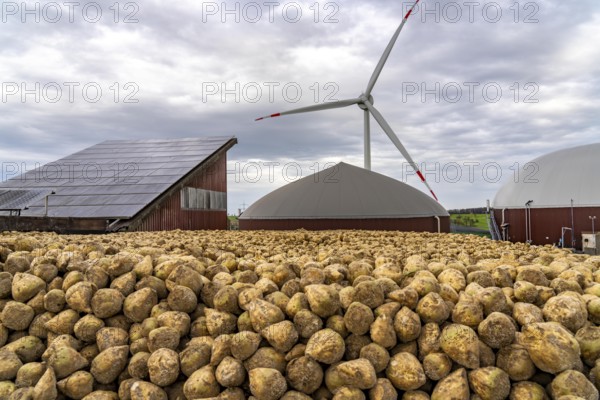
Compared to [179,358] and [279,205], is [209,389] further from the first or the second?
[279,205]

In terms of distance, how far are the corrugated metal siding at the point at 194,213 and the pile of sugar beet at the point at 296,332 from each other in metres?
15.8

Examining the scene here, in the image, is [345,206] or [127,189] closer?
[127,189]

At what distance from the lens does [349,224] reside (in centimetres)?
2523

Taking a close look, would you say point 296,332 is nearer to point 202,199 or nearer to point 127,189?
point 127,189

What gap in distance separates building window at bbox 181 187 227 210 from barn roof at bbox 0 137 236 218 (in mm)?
1425

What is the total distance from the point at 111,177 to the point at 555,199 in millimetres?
31153

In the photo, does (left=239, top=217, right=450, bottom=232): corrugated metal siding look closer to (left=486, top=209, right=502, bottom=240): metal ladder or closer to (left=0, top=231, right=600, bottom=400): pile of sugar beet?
(left=486, top=209, right=502, bottom=240): metal ladder

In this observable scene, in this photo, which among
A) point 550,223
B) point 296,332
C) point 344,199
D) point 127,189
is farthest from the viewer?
point 550,223

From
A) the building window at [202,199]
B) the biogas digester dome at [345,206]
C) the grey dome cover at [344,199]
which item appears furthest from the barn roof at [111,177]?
the biogas digester dome at [345,206]

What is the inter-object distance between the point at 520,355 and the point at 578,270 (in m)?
2.17

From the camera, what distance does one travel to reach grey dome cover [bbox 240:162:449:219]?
26016mm

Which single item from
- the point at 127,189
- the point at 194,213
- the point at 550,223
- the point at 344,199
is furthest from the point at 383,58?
the point at 127,189

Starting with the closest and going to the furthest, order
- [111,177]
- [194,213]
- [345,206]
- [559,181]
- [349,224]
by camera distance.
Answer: [111,177]
[194,213]
[349,224]
[345,206]
[559,181]

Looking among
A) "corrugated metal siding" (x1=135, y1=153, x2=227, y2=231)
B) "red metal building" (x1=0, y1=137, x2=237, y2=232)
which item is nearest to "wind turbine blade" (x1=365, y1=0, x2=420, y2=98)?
"red metal building" (x1=0, y1=137, x2=237, y2=232)
